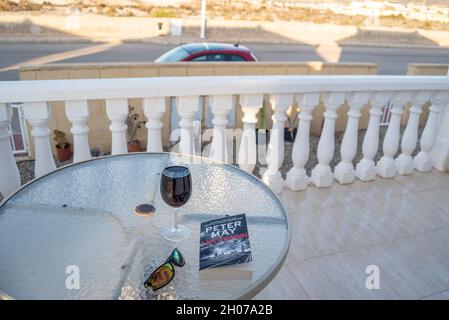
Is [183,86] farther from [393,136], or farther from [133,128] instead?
[133,128]

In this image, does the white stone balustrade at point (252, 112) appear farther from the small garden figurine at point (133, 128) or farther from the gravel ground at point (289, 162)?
the small garden figurine at point (133, 128)

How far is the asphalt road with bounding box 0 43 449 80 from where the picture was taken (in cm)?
1115

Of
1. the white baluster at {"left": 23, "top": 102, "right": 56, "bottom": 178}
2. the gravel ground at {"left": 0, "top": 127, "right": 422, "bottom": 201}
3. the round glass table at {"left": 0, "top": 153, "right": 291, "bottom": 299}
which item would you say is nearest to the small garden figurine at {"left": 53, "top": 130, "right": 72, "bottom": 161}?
the gravel ground at {"left": 0, "top": 127, "right": 422, "bottom": 201}

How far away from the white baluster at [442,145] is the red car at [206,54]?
14.4 feet

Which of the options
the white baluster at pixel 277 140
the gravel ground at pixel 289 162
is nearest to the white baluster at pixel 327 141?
the white baluster at pixel 277 140

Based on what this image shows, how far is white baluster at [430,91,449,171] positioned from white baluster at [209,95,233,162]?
1854mm

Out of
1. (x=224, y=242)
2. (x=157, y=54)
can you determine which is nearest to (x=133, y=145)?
(x=224, y=242)

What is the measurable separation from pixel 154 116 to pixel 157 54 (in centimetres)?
1145

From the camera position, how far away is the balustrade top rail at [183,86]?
155 cm

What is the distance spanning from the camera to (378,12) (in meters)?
30.0

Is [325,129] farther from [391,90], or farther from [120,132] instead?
[120,132]

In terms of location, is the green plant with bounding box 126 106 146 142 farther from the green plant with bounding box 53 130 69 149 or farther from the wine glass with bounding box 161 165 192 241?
the wine glass with bounding box 161 165 192 241

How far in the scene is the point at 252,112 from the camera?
2043 mm
